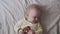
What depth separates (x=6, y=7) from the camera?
1.39 metres

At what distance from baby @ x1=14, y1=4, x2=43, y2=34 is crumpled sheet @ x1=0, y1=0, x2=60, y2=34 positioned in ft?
0.19

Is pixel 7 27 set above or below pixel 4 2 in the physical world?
below

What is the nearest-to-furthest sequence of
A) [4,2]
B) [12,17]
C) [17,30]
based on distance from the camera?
[17,30] → [12,17] → [4,2]

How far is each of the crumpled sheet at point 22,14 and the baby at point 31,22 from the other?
59 mm

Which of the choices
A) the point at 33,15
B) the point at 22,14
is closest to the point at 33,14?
the point at 33,15

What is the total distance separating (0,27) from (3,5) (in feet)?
0.77

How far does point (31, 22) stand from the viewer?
1.25 metres

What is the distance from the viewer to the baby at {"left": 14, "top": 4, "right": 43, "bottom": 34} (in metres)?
1.21

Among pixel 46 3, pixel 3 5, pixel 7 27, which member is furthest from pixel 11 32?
pixel 46 3

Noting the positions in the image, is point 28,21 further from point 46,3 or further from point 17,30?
point 46,3

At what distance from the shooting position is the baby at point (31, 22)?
1207 millimetres

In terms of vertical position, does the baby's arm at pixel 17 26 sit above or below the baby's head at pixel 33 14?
below

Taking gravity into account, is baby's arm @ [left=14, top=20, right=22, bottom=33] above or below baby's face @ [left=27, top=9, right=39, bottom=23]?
below

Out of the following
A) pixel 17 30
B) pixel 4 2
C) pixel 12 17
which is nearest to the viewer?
pixel 17 30
